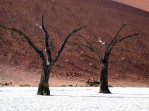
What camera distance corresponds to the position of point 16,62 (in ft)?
164

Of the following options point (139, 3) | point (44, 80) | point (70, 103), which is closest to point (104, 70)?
point (44, 80)

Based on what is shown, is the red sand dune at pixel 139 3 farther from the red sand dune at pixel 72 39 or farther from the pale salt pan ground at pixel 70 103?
the pale salt pan ground at pixel 70 103

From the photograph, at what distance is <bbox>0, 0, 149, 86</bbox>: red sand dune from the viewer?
162 feet

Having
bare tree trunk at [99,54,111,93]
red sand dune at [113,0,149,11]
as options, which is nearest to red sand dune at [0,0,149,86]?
red sand dune at [113,0,149,11]

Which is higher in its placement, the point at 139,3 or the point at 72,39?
the point at 139,3

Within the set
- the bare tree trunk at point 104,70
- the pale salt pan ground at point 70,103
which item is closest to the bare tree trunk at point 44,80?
the pale salt pan ground at point 70,103

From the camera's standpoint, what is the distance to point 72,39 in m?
59.9

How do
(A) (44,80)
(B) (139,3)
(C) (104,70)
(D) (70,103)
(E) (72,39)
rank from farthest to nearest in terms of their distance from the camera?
1. (B) (139,3)
2. (E) (72,39)
3. (C) (104,70)
4. (A) (44,80)
5. (D) (70,103)

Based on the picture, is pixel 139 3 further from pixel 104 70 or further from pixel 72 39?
pixel 104 70

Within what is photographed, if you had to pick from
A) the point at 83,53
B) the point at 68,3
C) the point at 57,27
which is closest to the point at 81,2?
the point at 68,3

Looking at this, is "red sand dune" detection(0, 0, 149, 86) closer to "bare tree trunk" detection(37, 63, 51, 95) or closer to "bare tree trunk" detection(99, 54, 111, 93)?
"bare tree trunk" detection(99, 54, 111, 93)

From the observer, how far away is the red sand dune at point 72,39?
49375 millimetres

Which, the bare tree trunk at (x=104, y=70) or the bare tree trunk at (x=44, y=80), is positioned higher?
the bare tree trunk at (x=104, y=70)

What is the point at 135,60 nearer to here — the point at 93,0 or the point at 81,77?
the point at 81,77
